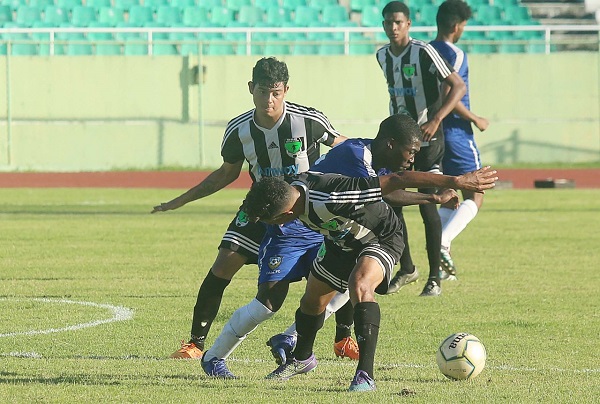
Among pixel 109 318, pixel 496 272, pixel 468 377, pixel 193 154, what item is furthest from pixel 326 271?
pixel 193 154

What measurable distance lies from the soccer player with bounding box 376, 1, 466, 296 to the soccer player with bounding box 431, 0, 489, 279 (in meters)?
0.30

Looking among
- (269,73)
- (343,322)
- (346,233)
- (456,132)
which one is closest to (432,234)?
(456,132)

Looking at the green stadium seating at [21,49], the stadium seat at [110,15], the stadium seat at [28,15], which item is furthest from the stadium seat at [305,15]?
the green stadium seating at [21,49]

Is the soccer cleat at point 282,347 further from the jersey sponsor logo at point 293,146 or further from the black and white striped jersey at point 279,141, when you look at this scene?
the jersey sponsor logo at point 293,146

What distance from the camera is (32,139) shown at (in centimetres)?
2453

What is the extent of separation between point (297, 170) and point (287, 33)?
1972 centimetres

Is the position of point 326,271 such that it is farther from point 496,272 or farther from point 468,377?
point 496,272

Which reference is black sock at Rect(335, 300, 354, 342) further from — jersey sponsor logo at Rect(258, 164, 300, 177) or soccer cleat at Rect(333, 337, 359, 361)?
jersey sponsor logo at Rect(258, 164, 300, 177)

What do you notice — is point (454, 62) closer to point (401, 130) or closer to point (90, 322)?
point (90, 322)

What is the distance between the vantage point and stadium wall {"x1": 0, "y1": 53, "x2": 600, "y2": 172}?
80.7ft

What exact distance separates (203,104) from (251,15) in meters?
3.15

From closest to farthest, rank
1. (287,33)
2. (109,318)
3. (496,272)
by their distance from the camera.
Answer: (109,318), (496,272), (287,33)

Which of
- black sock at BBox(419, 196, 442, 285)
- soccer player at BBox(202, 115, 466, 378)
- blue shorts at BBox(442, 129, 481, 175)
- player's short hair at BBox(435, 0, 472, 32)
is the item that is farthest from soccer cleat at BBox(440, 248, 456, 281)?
soccer player at BBox(202, 115, 466, 378)

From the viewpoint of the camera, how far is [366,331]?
586cm
